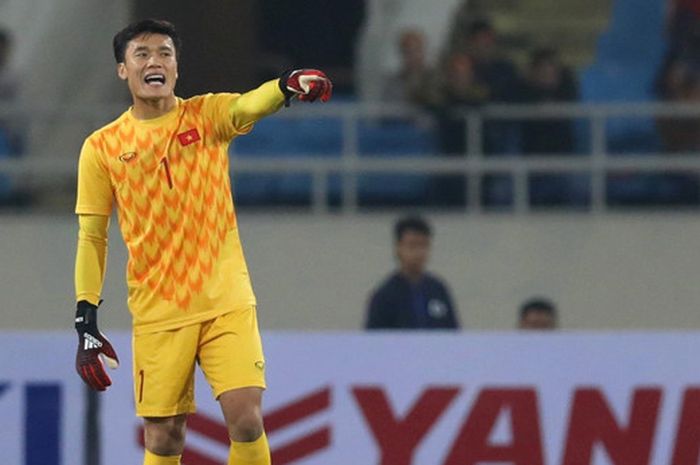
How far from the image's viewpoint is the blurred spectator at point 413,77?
43.1 ft

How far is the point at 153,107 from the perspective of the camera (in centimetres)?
779

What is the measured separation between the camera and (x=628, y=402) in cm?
948

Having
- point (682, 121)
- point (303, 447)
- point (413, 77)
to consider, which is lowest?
point (303, 447)

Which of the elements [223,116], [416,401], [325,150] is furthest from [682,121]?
[223,116]

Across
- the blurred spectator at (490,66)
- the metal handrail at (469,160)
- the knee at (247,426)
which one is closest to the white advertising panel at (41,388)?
the knee at (247,426)

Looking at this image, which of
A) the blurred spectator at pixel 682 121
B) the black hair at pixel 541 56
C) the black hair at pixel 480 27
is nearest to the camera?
the black hair at pixel 541 56

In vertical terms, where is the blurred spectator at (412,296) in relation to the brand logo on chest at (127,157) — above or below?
below

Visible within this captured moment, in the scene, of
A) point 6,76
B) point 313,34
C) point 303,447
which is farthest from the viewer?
point 313,34

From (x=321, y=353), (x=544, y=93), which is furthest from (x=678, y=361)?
(x=544, y=93)

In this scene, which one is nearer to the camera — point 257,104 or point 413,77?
point 257,104

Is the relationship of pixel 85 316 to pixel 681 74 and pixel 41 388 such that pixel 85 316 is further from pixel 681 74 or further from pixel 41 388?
pixel 681 74

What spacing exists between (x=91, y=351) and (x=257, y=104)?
1062mm

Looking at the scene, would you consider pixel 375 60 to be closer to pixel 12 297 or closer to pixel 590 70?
pixel 590 70

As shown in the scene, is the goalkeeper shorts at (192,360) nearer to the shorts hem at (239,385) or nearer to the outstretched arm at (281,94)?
the shorts hem at (239,385)
